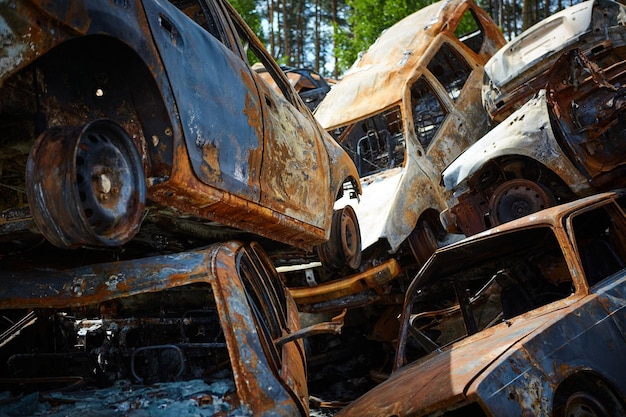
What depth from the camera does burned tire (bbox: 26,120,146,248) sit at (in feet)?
7.43

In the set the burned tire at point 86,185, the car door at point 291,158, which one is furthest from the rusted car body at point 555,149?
the burned tire at point 86,185

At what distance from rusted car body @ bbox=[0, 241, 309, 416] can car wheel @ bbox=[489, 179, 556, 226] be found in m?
2.83

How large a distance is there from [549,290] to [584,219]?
2.06 ft

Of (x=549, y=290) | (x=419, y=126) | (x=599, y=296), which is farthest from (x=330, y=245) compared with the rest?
(x=419, y=126)

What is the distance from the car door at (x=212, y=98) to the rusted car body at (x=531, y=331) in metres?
1.47

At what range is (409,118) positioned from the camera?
24.5 ft

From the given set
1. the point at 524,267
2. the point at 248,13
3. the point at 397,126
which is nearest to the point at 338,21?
the point at 248,13

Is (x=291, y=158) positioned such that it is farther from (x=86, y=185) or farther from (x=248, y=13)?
(x=248, y=13)

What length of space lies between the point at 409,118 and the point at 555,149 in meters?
2.07

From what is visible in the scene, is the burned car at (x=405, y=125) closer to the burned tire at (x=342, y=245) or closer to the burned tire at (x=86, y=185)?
the burned tire at (x=342, y=245)

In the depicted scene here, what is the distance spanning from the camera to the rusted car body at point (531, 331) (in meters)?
2.66

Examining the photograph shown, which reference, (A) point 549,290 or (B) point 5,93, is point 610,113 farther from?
(B) point 5,93

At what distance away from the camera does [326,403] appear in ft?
16.9

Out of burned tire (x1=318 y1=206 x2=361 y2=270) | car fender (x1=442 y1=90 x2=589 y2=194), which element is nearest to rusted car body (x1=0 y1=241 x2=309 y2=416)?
burned tire (x1=318 y1=206 x2=361 y2=270)
